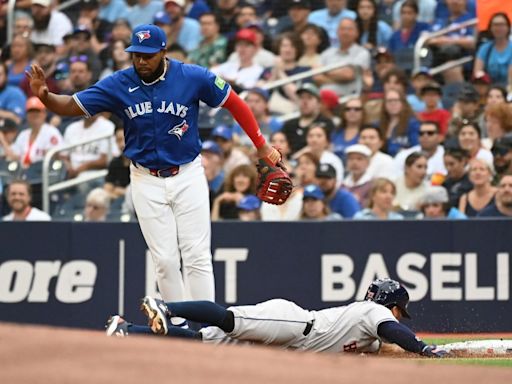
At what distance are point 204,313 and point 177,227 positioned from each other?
0.91 meters

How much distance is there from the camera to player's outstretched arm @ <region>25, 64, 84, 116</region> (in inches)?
318

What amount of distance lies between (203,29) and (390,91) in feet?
8.37

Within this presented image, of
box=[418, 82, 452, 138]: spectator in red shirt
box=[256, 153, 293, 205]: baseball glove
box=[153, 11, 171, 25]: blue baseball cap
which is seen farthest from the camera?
box=[153, 11, 171, 25]: blue baseball cap

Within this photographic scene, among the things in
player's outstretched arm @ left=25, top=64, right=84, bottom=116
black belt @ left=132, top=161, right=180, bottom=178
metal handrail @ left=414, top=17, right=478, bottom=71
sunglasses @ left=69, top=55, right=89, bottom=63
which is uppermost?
metal handrail @ left=414, top=17, right=478, bottom=71

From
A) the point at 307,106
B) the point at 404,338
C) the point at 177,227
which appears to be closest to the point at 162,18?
the point at 307,106

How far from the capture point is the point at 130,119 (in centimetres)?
818

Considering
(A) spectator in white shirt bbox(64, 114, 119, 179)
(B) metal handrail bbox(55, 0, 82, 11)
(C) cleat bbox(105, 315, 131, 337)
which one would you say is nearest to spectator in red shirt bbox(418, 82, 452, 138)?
(A) spectator in white shirt bbox(64, 114, 119, 179)

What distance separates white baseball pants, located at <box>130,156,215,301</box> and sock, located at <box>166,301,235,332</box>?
2.16ft

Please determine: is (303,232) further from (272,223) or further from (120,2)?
(120,2)

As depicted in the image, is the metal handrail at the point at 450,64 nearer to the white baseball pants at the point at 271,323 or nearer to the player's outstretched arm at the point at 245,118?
the player's outstretched arm at the point at 245,118

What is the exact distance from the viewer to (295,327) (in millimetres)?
7660

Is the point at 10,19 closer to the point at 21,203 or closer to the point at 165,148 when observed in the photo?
the point at 21,203

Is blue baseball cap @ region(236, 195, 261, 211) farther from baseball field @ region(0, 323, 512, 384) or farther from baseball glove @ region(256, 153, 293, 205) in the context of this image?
baseball field @ region(0, 323, 512, 384)

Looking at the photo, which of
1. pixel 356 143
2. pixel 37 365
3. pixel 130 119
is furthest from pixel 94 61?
pixel 37 365
